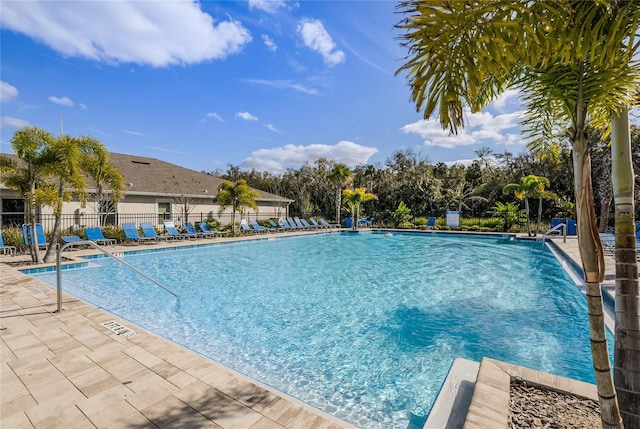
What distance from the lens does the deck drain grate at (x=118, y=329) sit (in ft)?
14.5

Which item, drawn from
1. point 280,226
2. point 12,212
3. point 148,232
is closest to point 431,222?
point 280,226

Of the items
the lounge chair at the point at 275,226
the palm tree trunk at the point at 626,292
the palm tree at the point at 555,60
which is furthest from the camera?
the lounge chair at the point at 275,226

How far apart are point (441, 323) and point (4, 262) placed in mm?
12574

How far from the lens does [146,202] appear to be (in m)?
18.6

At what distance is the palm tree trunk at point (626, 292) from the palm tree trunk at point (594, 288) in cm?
39

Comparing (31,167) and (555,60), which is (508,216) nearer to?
(555,60)

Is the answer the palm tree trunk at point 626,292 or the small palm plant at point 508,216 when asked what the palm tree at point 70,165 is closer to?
the palm tree trunk at point 626,292

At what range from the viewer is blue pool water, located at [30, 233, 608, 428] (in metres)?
3.98

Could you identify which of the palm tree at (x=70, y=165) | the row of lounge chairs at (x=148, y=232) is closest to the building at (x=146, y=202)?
the row of lounge chairs at (x=148, y=232)

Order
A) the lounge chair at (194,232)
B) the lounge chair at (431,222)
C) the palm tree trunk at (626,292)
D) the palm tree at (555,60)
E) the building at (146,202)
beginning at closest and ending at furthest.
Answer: the palm tree at (555,60)
the palm tree trunk at (626,292)
the building at (146,202)
the lounge chair at (194,232)
the lounge chair at (431,222)

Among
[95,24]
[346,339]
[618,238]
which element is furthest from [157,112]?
[618,238]

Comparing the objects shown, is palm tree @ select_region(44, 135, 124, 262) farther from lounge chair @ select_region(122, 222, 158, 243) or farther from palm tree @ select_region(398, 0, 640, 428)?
palm tree @ select_region(398, 0, 640, 428)

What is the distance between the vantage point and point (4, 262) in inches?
378

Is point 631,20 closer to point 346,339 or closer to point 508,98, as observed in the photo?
point 508,98
